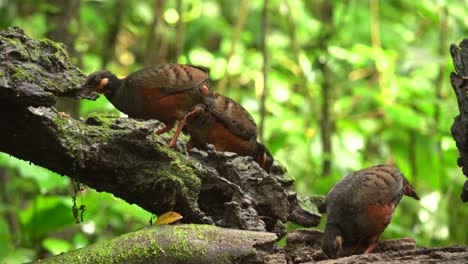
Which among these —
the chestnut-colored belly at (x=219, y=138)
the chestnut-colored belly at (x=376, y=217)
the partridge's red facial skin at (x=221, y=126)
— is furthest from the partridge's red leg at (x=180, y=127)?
the chestnut-colored belly at (x=376, y=217)

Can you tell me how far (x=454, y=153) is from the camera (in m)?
7.48

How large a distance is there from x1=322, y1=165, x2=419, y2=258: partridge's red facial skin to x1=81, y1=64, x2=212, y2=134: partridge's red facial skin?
2.74 ft

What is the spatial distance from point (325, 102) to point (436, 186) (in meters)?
1.47

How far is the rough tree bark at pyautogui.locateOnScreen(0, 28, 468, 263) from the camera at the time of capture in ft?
9.00

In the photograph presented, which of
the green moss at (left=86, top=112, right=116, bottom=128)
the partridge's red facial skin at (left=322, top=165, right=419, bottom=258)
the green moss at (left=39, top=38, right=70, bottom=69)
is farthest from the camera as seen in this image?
the partridge's red facial skin at (left=322, top=165, right=419, bottom=258)

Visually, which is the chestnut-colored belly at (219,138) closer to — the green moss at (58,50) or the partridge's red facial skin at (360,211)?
the partridge's red facial skin at (360,211)

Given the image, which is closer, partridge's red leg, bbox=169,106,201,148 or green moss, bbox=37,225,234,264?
green moss, bbox=37,225,234,264

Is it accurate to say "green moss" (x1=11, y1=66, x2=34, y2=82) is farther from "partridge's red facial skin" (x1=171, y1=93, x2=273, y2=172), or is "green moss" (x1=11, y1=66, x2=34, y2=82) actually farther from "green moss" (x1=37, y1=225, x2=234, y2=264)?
"partridge's red facial skin" (x1=171, y1=93, x2=273, y2=172)

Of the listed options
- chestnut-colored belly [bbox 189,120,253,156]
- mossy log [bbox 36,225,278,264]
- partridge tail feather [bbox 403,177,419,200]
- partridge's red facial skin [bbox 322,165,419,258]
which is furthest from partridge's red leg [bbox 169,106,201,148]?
partridge tail feather [bbox 403,177,419,200]

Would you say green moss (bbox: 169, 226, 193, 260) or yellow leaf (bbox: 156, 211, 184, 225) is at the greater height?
yellow leaf (bbox: 156, 211, 184, 225)

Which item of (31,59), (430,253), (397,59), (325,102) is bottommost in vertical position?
(430,253)

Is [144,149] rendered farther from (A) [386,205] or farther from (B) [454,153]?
(B) [454,153]

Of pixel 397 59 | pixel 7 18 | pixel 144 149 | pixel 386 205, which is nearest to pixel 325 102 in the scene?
pixel 397 59

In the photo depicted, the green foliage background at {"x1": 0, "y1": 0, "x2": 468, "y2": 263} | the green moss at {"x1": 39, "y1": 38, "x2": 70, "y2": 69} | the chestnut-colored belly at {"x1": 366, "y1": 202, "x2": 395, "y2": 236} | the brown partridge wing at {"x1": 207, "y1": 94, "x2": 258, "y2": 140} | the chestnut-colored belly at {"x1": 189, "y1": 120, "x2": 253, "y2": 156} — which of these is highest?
the green foliage background at {"x1": 0, "y1": 0, "x2": 468, "y2": 263}
